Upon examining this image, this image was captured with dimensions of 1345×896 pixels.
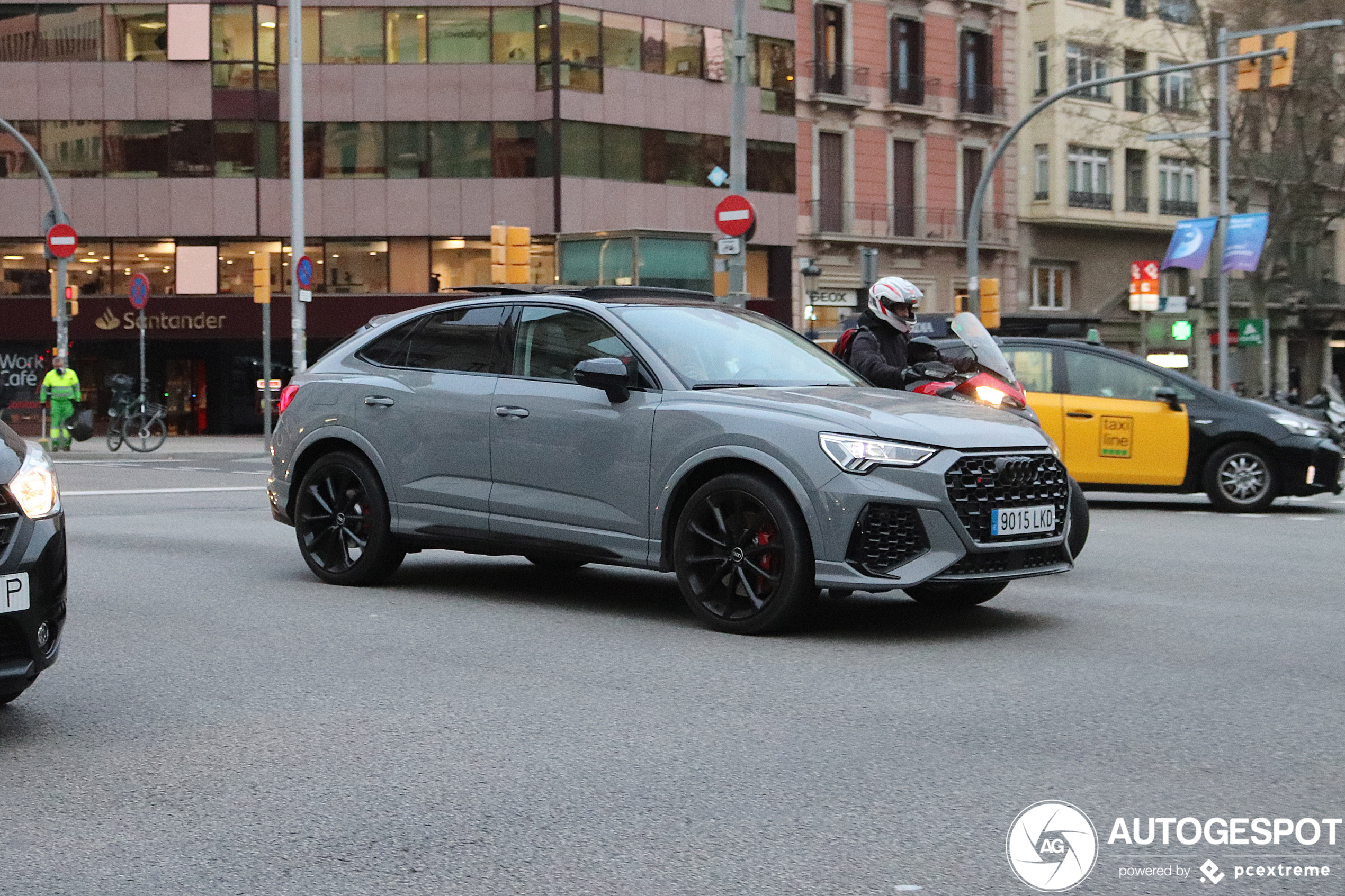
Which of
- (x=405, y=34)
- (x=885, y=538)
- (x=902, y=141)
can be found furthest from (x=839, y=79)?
(x=885, y=538)

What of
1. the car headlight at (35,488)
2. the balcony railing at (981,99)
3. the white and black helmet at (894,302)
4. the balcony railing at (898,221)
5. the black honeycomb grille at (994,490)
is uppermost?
the balcony railing at (981,99)

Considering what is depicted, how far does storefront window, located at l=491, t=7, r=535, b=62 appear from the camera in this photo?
44625mm

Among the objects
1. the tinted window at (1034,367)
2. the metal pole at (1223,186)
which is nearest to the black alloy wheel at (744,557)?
the tinted window at (1034,367)

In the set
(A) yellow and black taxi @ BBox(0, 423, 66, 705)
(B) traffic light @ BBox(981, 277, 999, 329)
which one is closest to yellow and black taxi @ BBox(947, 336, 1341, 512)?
(A) yellow and black taxi @ BBox(0, 423, 66, 705)

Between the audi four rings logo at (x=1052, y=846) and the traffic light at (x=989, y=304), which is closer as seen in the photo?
the audi four rings logo at (x=1052, y=846)

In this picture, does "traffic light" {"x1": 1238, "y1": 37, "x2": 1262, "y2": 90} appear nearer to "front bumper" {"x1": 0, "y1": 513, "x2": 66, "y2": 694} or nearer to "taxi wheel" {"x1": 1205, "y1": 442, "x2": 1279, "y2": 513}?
"taxi wheel" {"x1": 1205, "y1": 442, "x2": 1279, "y2": 513}

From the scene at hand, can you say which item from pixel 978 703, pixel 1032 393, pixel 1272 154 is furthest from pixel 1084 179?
pixel 978 703

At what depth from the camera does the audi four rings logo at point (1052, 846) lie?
4.07 m

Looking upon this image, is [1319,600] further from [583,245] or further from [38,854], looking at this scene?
[583,245]

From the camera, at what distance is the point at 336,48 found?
145 ft

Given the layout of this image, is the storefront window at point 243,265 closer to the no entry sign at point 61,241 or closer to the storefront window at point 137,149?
the storefront window at point 137,149

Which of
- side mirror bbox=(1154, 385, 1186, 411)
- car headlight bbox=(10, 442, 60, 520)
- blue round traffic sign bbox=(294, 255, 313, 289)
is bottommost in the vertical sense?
car headlight bbox=(10, 442, 60, 520)

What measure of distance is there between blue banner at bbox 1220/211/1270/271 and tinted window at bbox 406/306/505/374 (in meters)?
26.5

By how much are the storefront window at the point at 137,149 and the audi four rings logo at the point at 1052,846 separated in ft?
140
